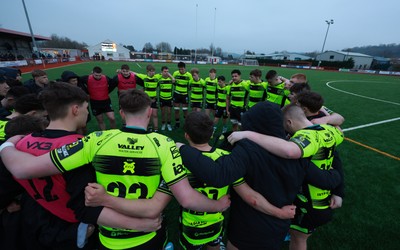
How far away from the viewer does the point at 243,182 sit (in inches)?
71.8

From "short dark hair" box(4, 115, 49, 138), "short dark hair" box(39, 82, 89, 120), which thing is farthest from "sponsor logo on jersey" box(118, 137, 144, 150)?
"short dark hair" box(4, 115, 49, 138)

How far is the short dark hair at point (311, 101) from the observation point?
2633 millimetres

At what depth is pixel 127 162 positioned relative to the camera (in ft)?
5.34

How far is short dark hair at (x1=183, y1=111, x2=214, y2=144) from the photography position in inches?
Answer: 73.8

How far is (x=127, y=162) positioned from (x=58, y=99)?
0.96 metres

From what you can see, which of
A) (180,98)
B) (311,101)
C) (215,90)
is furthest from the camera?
(180,98)

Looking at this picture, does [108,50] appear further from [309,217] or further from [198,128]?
[309,217]

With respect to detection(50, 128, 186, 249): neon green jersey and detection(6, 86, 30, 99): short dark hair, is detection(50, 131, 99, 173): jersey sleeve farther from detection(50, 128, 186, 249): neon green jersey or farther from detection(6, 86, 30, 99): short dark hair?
detection(6, 86, 30, 99): short dark hair

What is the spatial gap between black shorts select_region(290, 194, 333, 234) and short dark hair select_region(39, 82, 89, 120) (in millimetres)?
2887

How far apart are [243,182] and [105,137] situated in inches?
53.0

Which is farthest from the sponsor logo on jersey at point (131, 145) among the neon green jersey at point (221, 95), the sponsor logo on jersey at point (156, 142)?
the neon green jersey at point (221, 95)

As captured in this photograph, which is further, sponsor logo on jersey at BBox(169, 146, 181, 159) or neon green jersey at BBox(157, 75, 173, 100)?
neon green jersey at BBox(157, 75, 173, 100)

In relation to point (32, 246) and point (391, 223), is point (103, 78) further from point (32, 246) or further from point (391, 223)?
point (391, 223)

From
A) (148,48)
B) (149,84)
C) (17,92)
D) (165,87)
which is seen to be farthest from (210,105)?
(148,48)
